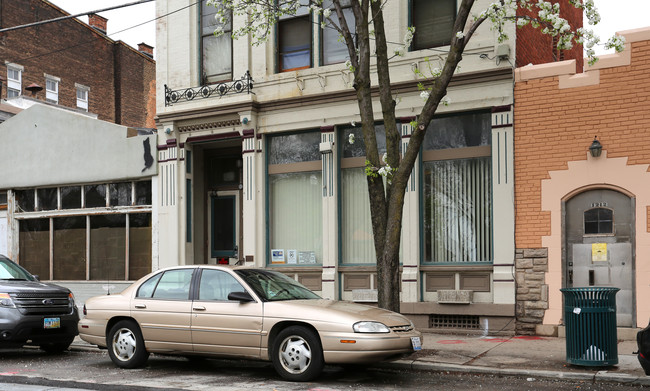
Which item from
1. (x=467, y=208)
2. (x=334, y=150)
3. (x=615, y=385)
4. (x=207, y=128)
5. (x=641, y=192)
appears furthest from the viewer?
(x=207, y=128)

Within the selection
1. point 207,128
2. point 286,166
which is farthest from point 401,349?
point 207,128

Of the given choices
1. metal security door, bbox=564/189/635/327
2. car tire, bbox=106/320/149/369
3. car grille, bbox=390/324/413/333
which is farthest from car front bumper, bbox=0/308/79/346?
metal security door, bbox=564/189/635/327

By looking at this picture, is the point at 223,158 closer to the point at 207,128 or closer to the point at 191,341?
the point at 207,128

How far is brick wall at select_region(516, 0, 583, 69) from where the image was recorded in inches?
534

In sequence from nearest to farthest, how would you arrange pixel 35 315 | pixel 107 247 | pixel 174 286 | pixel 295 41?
pixel 174 286 → pixel 35 315 → pixel 295 41 → pixel 107 247

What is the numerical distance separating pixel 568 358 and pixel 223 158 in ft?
33.3

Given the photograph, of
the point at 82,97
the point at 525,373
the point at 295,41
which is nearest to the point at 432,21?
the point at 295,41

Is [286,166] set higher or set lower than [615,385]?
higher

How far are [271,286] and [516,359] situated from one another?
11.7 ft

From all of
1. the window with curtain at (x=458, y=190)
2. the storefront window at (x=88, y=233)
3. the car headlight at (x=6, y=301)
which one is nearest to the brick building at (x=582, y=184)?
the window with curtain at (x=458, y=190)

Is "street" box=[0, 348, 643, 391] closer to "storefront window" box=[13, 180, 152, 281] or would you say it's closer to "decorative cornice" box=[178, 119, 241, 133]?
"decorative cornice" box=[178, 119, 241, 133]

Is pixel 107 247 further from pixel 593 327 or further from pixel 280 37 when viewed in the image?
pixel 593 327

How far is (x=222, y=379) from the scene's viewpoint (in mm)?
9234

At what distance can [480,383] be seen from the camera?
29.1ft
